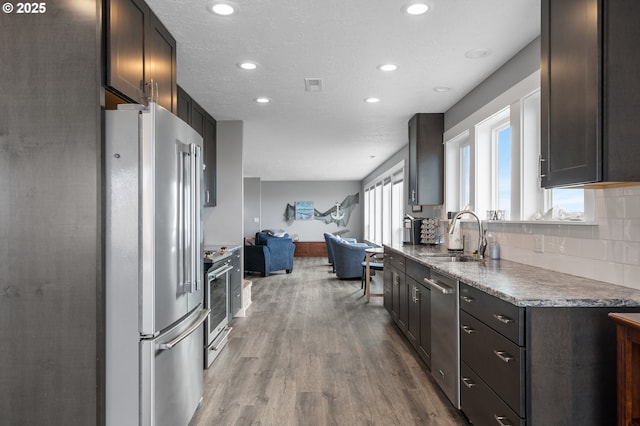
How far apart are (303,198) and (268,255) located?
5.38m

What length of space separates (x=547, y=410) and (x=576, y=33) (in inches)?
64.1

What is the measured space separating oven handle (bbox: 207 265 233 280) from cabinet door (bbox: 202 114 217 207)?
103 cm

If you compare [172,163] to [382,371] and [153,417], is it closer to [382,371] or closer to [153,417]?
[153,417]

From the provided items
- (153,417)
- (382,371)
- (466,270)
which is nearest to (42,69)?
(153,417)

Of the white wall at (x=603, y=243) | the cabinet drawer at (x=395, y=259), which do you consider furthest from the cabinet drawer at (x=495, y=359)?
the cabinet drawer at (x=395, y=259)

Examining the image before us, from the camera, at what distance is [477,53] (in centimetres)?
313

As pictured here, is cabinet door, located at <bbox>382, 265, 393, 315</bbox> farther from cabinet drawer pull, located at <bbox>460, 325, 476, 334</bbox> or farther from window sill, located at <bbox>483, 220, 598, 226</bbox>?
cabinet drawer pull, located at <bbox>460, 325, 476, 334</bbox>

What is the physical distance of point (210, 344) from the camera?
354cm

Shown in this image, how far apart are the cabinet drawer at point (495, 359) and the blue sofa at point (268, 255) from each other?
21.8ft

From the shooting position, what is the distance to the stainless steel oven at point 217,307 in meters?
3.45

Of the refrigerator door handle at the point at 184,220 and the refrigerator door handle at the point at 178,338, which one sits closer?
the refrigerator door handle at the point at 178,338

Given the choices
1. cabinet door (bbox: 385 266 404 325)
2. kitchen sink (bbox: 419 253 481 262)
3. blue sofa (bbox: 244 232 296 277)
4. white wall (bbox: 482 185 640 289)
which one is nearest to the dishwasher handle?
kitchen sink (bbox: 419 253 481 262)

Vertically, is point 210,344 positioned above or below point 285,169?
below

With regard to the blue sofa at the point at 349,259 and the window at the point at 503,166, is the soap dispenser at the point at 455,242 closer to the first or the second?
the window at the point at 503,166
